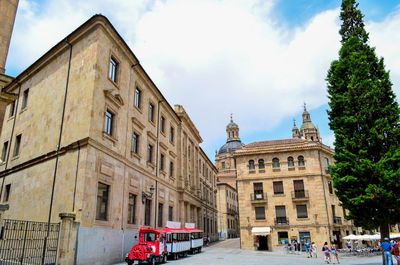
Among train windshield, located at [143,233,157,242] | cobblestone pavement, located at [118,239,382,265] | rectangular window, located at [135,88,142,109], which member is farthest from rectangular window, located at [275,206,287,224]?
rectangular window, located at [135,88,142,109]

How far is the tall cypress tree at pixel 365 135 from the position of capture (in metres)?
14.5

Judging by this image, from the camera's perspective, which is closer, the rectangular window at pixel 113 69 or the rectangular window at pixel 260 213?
the rectangular window at pixel 113 69

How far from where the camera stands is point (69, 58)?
20125 millimetres

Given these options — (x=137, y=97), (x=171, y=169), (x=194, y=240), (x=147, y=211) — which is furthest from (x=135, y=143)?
(x=194, y=240)

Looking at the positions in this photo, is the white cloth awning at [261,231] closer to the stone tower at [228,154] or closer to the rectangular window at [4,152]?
the rectangular window at [4,152]

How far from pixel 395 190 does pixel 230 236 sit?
177 feet

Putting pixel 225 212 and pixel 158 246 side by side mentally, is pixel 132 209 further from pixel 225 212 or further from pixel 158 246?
pixel 225 212

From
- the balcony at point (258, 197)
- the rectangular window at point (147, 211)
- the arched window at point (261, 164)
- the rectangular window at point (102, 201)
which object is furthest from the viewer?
the arched window at point (261, 164)

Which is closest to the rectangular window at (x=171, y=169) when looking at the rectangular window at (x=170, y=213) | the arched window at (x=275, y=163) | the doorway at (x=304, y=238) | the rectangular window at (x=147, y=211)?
the rectangular window at (x=170, y=213)

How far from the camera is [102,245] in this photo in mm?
16281

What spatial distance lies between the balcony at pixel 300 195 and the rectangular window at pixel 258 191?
3.68 m

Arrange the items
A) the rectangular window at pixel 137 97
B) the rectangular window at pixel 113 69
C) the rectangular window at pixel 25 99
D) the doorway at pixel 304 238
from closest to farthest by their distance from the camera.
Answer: the rectangular window at pixel 113 69 < the rectangular window at pixel 25 99 < the rectangular window at pixel 137 97 < the doorway at pixel 304 238

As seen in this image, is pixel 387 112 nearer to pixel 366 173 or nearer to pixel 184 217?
pixel 366 173

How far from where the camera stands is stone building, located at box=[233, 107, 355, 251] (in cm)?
3225
